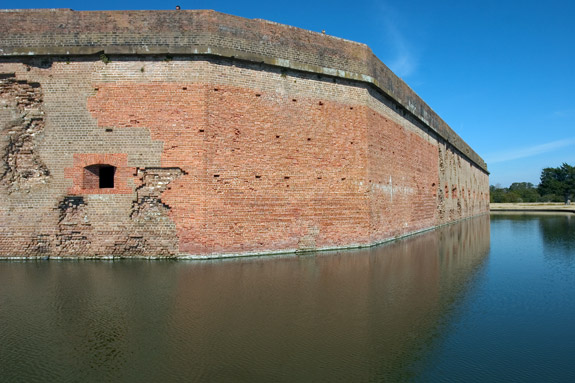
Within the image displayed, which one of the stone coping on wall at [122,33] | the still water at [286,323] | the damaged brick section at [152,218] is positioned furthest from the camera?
the stone coping on wall at [122,33]

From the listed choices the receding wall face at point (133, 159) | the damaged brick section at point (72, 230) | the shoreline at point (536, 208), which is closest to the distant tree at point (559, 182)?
the shoreline at point (536, 208)

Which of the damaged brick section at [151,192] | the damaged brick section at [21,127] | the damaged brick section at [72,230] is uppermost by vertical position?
the damaged brick section at [21,127]

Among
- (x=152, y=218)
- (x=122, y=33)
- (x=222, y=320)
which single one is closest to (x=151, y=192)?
(x=152, y=218)

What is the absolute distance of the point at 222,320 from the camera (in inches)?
178

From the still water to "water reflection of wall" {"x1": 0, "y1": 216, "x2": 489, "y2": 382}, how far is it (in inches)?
0.8

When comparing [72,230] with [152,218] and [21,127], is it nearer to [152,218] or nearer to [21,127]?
[152,218]

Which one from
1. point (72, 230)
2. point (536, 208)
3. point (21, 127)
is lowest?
point (72, 230)

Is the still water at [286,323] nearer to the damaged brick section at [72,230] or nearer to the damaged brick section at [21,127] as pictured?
the damaged brick section at [72,230]

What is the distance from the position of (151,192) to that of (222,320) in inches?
213

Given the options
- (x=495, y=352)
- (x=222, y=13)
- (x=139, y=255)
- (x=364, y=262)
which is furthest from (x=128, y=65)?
(x=495, y=352)

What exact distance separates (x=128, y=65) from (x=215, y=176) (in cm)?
353

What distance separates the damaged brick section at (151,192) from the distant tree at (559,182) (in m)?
66.7

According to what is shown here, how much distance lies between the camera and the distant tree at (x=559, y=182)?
5775 cm

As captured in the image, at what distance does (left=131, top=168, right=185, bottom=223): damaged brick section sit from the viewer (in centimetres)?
900
